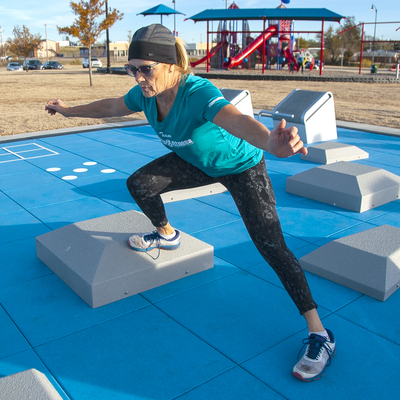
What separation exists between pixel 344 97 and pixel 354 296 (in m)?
16.9

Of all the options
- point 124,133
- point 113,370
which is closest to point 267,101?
point 124,133

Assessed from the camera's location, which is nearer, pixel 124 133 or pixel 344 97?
pixel 124 133

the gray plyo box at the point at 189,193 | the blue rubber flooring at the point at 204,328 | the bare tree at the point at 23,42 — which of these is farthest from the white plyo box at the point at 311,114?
the bare tree at the point at 23,42

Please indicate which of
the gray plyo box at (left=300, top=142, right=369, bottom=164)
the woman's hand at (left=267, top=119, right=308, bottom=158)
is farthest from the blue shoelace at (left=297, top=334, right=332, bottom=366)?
the gray plyo box at (left=300, top=142, right=369, bottom=164)

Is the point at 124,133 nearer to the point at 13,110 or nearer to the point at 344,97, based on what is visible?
the point at 13,110

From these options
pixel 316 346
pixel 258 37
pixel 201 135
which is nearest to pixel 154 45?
pixel 201 135

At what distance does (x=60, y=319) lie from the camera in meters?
3.11

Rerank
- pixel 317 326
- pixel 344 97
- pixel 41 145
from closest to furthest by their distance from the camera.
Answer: pixel 317 326
pixel 41 145
pixel 344 97

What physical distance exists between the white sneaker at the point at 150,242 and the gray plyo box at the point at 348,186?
2.69m

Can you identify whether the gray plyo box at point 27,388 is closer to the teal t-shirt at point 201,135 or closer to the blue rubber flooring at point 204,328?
the blue rubber flooring at point 204,328

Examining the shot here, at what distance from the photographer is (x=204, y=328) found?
299cm

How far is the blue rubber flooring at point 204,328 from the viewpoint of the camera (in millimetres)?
2463

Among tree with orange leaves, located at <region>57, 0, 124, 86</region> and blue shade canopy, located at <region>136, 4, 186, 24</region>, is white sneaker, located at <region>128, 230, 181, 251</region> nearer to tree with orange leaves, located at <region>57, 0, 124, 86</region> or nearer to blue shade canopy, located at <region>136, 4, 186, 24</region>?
tree with orange leaves, located at <region>57, 0, 124, 86</region>

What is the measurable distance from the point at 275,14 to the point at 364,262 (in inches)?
1128
